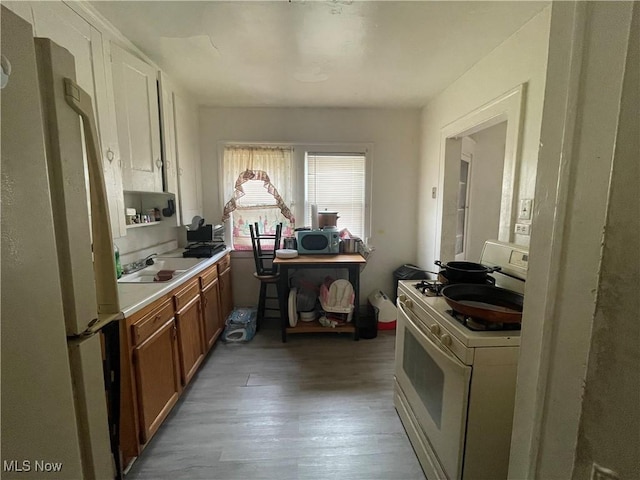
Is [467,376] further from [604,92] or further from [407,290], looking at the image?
[604,92]

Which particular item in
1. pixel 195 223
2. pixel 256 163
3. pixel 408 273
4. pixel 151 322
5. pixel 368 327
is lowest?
pixel 368 327

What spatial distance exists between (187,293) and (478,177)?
10.6 ft

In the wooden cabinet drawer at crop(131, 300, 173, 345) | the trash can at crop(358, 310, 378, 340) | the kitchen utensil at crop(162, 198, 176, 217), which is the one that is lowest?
the trash can at crop(358, 310, 378, 340)

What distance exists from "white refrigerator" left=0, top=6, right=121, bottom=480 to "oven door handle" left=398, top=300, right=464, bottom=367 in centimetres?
122

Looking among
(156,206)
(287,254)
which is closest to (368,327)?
(287,254)

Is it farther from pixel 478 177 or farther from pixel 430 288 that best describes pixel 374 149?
pixel 430 288

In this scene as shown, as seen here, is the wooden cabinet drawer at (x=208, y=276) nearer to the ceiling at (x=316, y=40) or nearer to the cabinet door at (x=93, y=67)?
the cabinet door at (x=93, y=67)

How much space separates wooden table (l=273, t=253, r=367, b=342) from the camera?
2.77 metres

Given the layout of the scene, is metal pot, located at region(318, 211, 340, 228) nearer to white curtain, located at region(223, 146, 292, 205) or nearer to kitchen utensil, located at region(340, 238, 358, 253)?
kitchen utensil, located at region(340, 238, 358, 253)

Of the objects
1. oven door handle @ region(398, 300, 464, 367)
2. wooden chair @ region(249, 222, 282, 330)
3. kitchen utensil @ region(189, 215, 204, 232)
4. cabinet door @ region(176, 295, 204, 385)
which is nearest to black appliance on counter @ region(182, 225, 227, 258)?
kitchen utensil @ region(189, 215, 204, 232)

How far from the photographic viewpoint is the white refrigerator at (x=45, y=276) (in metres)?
0.49

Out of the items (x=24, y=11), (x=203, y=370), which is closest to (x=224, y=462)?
(x=203, y=370)

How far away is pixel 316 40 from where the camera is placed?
5.97ft

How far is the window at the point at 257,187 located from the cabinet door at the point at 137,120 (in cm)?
99
